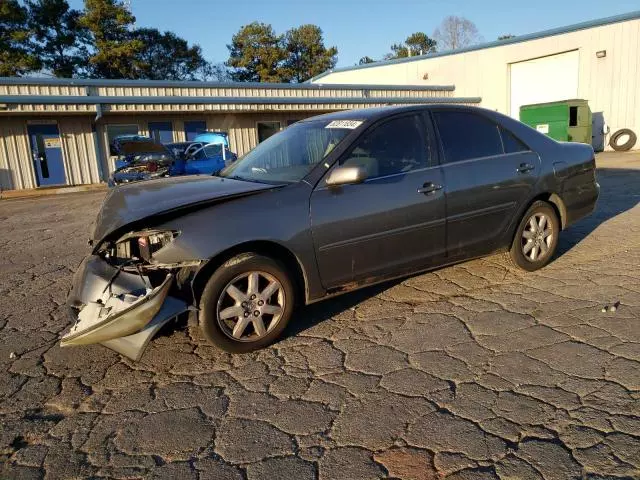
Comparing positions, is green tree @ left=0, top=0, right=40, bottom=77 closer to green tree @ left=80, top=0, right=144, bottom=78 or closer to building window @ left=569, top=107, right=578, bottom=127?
green tree @ left=80, top=0, right=144, bottom=78

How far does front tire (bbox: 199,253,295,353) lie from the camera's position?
327 cm

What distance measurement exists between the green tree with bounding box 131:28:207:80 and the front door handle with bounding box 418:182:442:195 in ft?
130

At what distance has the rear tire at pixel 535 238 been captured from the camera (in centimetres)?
476

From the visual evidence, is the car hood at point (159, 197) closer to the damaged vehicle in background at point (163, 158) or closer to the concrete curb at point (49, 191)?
the damaged vehicle in background at point (163, 158)

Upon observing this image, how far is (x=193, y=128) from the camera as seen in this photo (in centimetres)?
2020

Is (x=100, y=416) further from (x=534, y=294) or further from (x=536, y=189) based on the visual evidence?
(x=536, y=189)

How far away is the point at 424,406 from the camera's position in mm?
2729

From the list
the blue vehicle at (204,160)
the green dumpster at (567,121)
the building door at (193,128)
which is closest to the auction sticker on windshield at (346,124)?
the blue vehicle at (204,160)

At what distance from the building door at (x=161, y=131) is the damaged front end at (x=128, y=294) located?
55.0 feet

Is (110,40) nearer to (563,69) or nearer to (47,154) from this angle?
(47,154)

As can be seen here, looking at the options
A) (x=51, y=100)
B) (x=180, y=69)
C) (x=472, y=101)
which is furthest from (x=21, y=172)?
(x=180, y=69)

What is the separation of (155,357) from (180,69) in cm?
4720

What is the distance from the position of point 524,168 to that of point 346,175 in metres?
2.04

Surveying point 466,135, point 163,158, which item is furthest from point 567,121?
point 466,135
